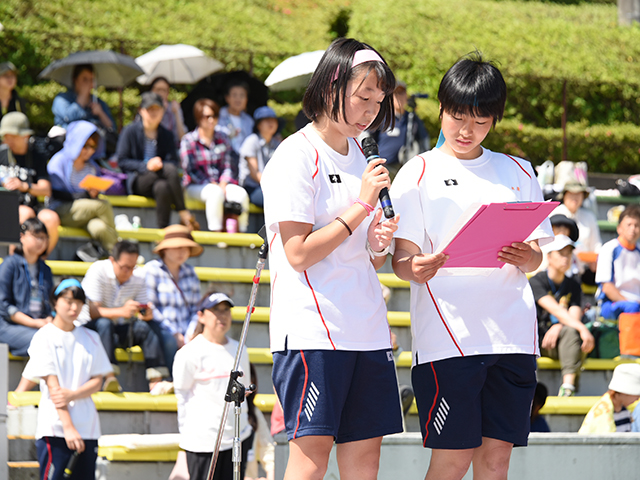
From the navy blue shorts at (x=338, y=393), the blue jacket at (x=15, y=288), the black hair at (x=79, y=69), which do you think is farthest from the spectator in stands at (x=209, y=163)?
the navy blue shorts at (x=338, y=393)

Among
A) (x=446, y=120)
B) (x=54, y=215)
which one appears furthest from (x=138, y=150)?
(x=446, y=120)

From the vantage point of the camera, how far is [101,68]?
10.2 meters

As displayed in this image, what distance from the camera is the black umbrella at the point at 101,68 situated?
9.09 m

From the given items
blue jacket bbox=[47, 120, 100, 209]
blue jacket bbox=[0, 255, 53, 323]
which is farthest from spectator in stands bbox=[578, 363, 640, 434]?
blue jacket bbox=[47, 120, 100, 209]

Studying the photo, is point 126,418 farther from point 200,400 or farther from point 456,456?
point 456,456

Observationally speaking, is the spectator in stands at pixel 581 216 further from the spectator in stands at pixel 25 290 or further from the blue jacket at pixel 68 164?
the spectator in stands at pixel 25 290

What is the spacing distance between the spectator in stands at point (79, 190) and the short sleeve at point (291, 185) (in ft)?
15.6

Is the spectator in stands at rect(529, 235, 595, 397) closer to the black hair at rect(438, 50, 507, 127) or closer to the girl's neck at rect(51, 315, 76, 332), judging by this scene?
the girl's neck at rect(51, 315, 76, 332)

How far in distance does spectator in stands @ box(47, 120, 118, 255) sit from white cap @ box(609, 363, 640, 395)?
4.06 meters

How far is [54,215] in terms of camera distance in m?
6.95

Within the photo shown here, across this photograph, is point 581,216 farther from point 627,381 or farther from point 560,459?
point 560,459

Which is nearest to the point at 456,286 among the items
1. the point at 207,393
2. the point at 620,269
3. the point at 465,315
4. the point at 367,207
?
the point at 465,315

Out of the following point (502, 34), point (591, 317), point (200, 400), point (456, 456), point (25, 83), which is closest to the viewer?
point (456, 456)

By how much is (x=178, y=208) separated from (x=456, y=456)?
5.54 metres
